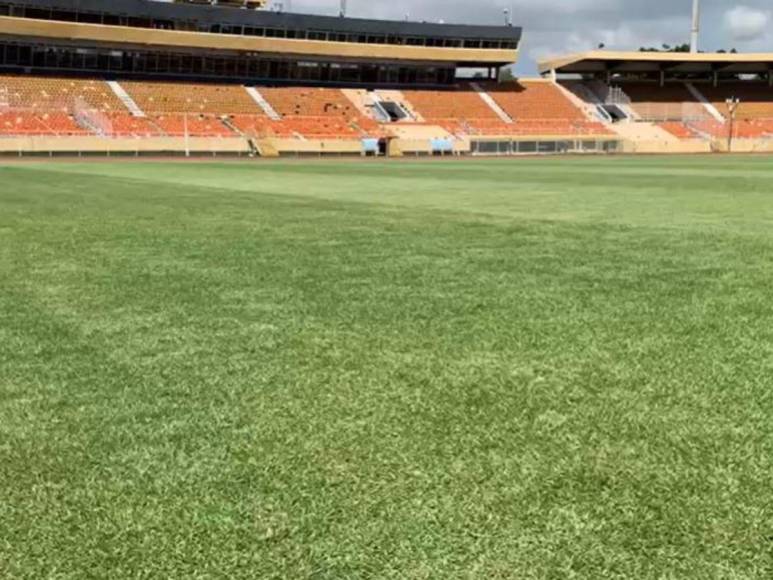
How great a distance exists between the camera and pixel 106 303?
24.9 feet

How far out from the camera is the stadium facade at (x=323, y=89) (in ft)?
221

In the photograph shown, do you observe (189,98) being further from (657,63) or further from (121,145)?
(657,63)

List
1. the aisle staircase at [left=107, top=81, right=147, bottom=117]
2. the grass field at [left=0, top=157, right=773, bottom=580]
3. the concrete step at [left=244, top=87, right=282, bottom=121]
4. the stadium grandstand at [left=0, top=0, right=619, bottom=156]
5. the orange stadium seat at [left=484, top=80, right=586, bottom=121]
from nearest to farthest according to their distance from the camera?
the grass field at [left=0, top=157, right=773, bottom=580] → the stadium grandstand at [left=0, top=0, right=619, bottom=156] → the aisle staircase at [left=107, top=81, right=147, bottom=117] → the concrete step at [left=244, top=87, right=282, bottom=121] → the orange stadium seat at [left=484, top=80, right=586, bottom=121]

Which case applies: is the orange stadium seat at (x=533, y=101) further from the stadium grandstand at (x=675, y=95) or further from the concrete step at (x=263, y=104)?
the concrete step at (x=263, y=104)

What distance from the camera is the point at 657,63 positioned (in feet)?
311

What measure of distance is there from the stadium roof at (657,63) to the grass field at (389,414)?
86.2 metres

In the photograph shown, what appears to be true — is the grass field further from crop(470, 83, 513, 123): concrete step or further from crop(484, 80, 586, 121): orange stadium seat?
crop(484, 80, 586, 121): orange stadium seat

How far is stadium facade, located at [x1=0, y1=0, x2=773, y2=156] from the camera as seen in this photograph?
67312 mm

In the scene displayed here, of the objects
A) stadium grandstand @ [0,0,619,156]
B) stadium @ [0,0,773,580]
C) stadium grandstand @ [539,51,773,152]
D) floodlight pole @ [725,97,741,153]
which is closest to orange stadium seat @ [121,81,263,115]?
stadium grandstand @ [0,0,619,156]

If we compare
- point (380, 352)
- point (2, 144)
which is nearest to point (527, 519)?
point (380, 352)

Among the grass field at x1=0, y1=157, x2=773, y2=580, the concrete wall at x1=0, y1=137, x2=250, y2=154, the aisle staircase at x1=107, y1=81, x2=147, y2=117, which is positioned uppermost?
the aisle staircase at x1=107, y1=81, x2=147, y2=117

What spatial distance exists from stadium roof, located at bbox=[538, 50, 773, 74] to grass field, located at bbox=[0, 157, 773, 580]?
86188mm

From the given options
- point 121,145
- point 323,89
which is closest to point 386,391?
point 121,145

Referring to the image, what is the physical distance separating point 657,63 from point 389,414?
3838 inches
